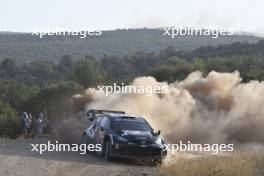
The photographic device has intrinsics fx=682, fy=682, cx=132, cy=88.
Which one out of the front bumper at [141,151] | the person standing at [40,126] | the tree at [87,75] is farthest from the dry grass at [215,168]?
the tree at [87,75]

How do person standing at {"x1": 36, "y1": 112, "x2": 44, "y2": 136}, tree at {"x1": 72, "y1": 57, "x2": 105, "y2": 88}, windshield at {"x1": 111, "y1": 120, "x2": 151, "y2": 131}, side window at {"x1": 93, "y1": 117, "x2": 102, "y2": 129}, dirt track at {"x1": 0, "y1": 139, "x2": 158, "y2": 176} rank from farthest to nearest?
tree at {"x1": 72, "y1": 57, "x2": 105, "y2": 88} → person standing at {"x1": 36, "y1": 112, "x2": 44, "y2": 136} → side window at {"x1": 93, "y1": 117, "x2": 102, "y2": 129} → windshield at {"x1": 111, "y1": 120, "x2": 151, "y2": 131} → dirt track at {"x1": 0, "y1": 139, "x2": 158, "y2": 176}

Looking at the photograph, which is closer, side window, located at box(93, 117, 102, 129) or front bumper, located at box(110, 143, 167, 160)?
front bumper, located at box(110, 143, 167, 160)

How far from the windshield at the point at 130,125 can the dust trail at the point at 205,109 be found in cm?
792

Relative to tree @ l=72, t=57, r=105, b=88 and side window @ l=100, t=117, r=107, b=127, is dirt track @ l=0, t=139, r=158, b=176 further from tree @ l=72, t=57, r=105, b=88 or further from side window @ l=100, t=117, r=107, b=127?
tree @ l=72, t=57, r=105, b=88

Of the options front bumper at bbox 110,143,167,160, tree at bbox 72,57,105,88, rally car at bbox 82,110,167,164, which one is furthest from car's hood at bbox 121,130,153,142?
tree at bbox 72,57,105,88

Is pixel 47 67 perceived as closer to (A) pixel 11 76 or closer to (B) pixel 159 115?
(A) pixel 11 76

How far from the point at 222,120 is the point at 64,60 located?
89051mm

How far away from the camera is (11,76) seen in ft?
370

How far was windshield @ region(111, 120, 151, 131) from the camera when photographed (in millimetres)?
20953

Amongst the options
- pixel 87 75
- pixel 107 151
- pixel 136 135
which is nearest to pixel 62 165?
pixel 107 151

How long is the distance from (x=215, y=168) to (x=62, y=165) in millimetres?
4532

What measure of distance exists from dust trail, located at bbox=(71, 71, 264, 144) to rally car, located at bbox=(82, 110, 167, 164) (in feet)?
25.8

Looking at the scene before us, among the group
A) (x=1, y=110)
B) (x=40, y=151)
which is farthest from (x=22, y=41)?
(x=40, y=151)

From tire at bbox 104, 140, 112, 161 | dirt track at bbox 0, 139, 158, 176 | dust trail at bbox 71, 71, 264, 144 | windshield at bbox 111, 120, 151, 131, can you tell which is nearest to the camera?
dirt track at bbox 0, 139, 158, 176
